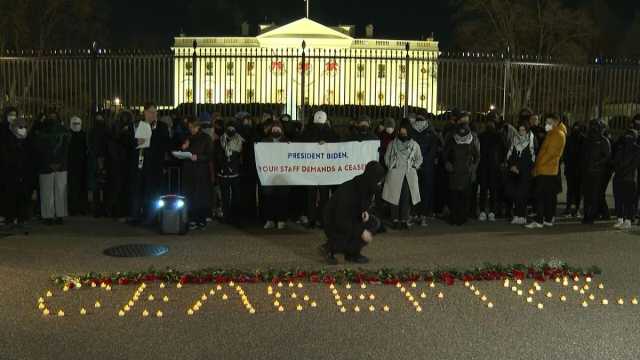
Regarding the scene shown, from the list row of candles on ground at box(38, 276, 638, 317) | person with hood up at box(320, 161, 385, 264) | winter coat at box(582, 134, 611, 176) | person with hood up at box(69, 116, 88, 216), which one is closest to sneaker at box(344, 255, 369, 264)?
person with hood up at box(320, 161, 385, 264)

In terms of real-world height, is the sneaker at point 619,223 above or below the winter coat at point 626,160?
below

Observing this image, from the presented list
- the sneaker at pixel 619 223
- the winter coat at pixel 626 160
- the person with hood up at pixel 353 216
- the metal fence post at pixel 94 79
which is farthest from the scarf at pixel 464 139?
the metal fence post at pixel 94 79

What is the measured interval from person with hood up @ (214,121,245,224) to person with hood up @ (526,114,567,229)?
212 inches

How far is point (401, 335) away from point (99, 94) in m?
11.7

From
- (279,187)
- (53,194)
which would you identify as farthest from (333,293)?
(53,194)

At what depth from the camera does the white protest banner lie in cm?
1380

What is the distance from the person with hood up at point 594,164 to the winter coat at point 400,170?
3254mm

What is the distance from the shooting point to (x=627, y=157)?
46.6ft

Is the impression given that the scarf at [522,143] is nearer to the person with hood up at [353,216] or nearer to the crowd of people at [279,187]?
the crowd of people at [279,187]

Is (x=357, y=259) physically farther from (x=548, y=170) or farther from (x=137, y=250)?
(x=548, y=170)

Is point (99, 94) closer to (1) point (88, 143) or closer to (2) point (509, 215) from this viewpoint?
(1) point (88, 143)

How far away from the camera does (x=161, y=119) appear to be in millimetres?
14297

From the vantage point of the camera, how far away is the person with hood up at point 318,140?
14031 millimetres

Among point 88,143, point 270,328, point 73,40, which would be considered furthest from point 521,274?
point 73,40
